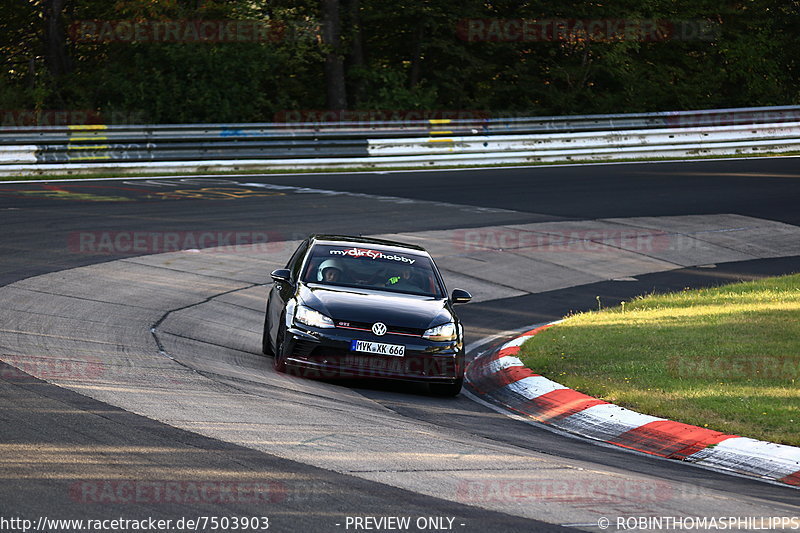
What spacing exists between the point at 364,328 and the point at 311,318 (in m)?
0.56

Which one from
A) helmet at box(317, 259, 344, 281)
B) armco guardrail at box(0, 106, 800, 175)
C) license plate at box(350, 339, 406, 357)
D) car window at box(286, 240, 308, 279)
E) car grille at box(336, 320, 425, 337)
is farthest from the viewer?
armco guardrail at box(0, 106, 800, 175)

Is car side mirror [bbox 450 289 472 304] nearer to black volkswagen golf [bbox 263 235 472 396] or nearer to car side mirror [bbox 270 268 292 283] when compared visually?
black volkswagen golf [bbox 263 235 472 396]

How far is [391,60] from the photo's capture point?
135ft

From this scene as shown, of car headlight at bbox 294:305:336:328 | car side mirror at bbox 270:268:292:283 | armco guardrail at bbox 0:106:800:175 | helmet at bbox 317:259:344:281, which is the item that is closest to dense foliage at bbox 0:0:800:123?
armco guardrail at bbox 0:106:800:175

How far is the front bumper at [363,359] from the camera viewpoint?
1034 cm

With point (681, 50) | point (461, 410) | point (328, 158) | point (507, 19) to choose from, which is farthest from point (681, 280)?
point (681, 50)

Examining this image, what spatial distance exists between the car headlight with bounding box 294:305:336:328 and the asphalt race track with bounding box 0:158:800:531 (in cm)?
58

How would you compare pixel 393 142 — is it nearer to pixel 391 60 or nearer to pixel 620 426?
pixel 391 60

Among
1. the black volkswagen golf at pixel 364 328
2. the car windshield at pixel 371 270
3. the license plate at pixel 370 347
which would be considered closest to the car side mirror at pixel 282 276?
the black volkswagen golf at pixel 364 328

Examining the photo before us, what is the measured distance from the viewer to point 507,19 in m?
40.9

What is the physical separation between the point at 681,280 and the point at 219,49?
20.9 m

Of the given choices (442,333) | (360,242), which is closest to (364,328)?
(442,333)

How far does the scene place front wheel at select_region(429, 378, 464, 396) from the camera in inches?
415

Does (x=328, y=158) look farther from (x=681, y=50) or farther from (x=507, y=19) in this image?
(x=681, y=50)
